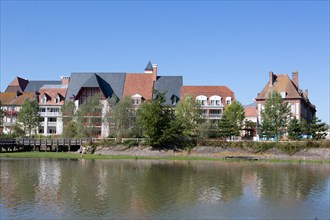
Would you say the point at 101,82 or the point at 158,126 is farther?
the point at 101,82

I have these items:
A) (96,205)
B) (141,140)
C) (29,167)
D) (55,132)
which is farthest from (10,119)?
(96,205)

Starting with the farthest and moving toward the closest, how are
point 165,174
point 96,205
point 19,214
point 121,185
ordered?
point 165,174, point 121,185, point 96,205, point 19,214

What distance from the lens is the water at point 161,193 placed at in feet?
71.4

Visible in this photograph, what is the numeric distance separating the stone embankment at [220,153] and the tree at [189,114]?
5.58m

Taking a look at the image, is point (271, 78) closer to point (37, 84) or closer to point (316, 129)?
point (316, 129)

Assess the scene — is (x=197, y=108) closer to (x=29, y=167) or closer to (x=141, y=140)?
(x=141, y=140)

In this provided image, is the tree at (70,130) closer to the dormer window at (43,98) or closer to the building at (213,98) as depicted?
the dormer window at (43,98)

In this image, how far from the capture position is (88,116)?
6688 cm

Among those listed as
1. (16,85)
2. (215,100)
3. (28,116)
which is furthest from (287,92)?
(16,85)

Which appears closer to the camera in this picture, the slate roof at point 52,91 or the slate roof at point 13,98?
the slate roof at point 52,91

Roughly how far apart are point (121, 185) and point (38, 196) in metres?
7.07

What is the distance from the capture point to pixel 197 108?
2699 inches

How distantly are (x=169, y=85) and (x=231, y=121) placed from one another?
Answer: 21.6 meters

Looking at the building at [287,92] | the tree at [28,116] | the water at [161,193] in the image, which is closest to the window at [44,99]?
the tree at [28,116]
